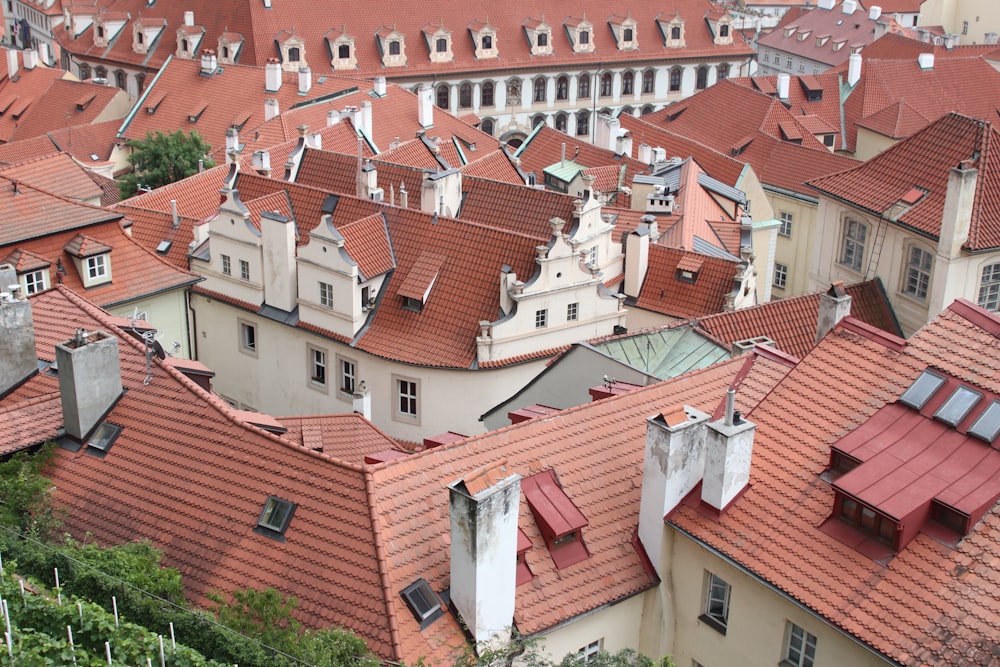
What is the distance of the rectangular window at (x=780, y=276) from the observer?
6234cm

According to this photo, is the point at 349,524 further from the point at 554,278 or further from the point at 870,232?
the point at 870,232

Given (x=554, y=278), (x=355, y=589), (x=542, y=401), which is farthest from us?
(x=554, y=278)

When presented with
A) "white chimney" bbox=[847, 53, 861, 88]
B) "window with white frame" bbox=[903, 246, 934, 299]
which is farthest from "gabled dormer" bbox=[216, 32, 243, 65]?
"window with white frame" bbox=[903, 246, 934, 299]

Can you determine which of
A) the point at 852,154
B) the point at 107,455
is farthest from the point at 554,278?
the point at 852,154

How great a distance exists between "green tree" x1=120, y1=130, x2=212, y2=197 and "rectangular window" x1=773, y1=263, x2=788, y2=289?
94.4 ft

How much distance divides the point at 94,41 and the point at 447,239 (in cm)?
6708

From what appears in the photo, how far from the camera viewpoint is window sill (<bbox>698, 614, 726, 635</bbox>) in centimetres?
2403

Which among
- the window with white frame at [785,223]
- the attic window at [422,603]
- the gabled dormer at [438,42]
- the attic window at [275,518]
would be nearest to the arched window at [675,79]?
the gabled dormer at [438,42]

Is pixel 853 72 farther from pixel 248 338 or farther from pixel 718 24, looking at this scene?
pixel 248 338

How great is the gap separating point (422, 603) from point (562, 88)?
85.9 metres

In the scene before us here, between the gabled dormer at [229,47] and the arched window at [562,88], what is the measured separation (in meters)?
25.9

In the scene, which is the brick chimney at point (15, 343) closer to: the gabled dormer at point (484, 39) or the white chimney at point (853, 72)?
the white chimney at point (853, 72)

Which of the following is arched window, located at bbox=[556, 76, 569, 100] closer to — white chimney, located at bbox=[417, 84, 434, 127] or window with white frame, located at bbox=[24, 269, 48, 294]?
white chimney, located at bbox=[417, 84, 434, 127]

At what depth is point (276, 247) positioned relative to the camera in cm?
4381
